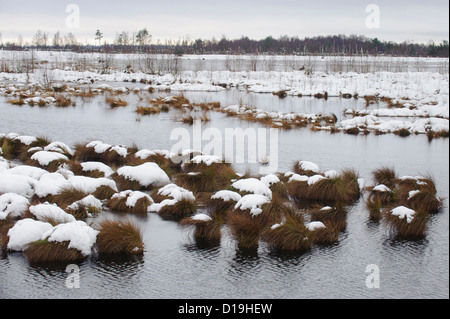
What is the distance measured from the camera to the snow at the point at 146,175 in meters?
11.9

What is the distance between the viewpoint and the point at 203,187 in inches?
468

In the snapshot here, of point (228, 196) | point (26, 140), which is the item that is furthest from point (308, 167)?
point (26, 140)

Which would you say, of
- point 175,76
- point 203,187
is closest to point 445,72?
point 175,76

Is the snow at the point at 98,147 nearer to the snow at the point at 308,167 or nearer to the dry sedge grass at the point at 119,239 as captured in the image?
the snow at the point at 308,167

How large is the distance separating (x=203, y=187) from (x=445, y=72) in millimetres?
45736

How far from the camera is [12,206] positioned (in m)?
9.39

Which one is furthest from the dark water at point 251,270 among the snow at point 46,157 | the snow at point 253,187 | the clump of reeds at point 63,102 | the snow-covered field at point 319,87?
the clump of reeds at point 63,102

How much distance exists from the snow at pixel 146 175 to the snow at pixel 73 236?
383 centimetres

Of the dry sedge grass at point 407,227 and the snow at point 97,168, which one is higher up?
the snow at point 97,168

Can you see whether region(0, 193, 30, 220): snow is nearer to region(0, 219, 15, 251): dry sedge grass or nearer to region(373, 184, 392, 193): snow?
region(0, 219, 15, 251): dry sedge grass

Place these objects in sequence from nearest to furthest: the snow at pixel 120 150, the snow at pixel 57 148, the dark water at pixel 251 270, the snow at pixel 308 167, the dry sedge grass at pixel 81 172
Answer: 1. the dark water at pixel 251 270
2. the dry sedge grass at pixel 81 172
3. the snow at pixel 308 167
4. the snow at pixel 57 148
5. the snow at pixel 120 150

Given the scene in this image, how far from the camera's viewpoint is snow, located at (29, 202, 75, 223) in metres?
8.66

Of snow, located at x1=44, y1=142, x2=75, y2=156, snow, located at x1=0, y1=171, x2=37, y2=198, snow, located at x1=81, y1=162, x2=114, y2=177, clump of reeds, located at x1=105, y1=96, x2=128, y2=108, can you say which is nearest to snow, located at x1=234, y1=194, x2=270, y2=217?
snow, located at x1=81, y1=162, x2=114, y2=177

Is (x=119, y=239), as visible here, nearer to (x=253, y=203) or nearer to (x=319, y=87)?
(x=253, y=203)
